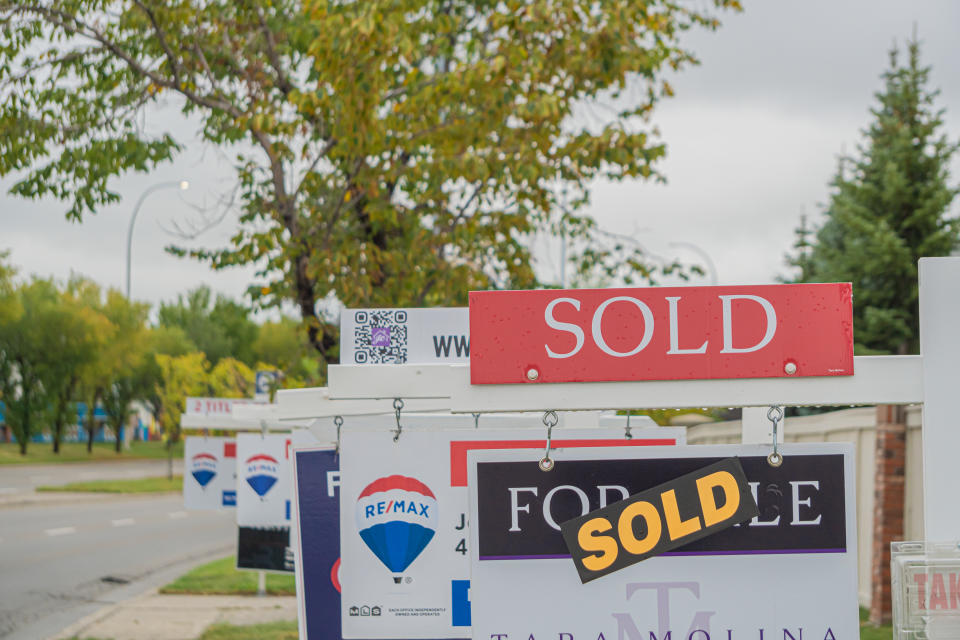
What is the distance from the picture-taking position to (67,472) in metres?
44.1

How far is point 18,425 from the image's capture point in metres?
53.6

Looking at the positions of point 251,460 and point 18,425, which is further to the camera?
point 18,425

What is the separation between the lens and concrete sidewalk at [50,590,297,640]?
31.6 feet

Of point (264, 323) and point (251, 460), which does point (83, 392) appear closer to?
point (264, 323)

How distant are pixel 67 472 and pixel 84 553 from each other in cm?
2855

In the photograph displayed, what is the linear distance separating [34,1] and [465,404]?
23.7ft

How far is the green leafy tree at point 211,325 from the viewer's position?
6925cm

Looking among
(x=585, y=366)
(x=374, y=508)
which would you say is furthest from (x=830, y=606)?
(x=374, y=508)

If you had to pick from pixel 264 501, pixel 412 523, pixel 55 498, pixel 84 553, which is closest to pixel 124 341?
pixel 55 498

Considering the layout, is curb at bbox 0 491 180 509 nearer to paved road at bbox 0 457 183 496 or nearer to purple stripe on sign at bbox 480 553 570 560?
paved road at bbox 0 457 183 496

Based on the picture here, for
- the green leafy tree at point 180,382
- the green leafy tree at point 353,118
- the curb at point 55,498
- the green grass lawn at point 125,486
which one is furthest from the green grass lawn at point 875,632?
the green grass lawn at point 125,486

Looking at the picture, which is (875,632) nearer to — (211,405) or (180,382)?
(211,405)

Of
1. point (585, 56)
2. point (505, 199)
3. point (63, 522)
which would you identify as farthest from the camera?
point (63, 522)

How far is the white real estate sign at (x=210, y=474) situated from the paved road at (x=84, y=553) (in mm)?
1780
